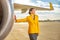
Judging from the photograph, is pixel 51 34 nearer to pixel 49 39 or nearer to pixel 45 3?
pixel 49 39

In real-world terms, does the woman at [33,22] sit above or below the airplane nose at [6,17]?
below

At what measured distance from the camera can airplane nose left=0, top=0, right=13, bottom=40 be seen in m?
0.62

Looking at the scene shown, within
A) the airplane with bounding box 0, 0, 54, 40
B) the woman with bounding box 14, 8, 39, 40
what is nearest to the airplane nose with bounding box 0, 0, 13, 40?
the airplane with bounding box 0, 0, 54, 40

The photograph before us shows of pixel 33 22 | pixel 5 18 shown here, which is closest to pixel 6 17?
pixel 5 18

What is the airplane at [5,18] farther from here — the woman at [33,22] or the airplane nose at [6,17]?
the woman at [33,22]

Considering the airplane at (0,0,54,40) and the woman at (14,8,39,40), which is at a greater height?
the airplane at (0,0,54,40)

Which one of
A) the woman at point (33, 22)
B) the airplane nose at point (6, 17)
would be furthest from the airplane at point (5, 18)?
the woman at point (33, 22)

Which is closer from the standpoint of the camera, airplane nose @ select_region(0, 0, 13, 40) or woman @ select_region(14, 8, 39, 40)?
airplane nose @ select_region(0, 0, 13, 40)

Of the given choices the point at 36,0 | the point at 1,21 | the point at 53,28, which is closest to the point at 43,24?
the point at 53,28

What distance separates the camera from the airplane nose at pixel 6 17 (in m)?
0.62

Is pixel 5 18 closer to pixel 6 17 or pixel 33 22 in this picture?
pixel 6 17

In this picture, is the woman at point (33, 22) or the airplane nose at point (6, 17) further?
the woman at point (33, 22)

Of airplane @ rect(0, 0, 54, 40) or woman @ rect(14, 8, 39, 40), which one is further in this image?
woman @ rect(14, 8, 39, 40)

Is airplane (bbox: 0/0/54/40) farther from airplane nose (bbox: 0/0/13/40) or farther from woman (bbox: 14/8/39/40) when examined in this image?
woman (bbox: 14/8/39/40)
